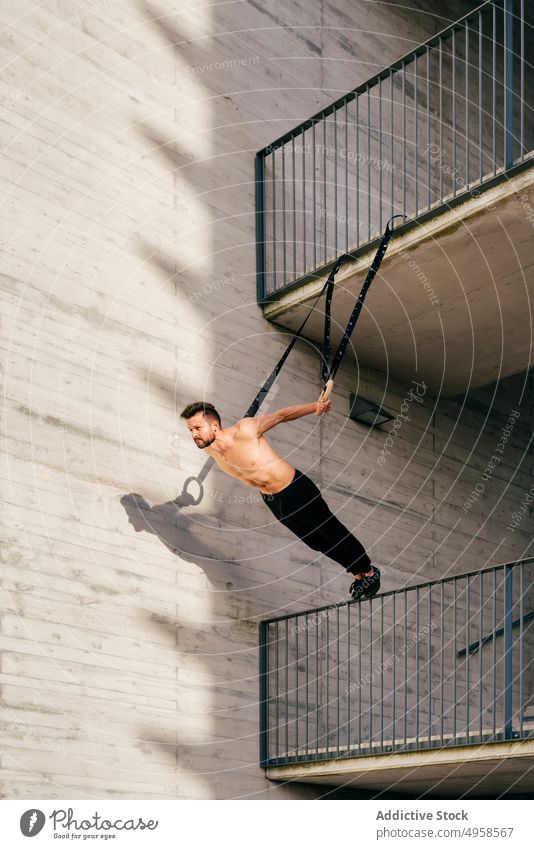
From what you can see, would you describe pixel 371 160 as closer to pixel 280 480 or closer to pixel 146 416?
pixel 146 416

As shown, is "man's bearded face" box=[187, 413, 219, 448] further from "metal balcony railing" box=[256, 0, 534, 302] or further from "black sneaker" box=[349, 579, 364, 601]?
"metal balcony railing" box=[256, 0, 534, 302]

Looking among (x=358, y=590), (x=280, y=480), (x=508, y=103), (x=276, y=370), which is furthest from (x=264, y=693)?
(x=508, y=103)

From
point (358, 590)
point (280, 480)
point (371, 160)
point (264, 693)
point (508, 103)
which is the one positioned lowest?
point (264, 693)

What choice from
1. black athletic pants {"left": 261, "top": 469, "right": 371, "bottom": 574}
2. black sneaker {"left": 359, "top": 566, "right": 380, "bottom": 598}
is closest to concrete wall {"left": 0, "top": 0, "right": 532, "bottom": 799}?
black athletic pants {"left": 261, "top": 469, "right": 371, "bottom": 574}

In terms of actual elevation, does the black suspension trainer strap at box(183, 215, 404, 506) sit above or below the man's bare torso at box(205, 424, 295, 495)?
above

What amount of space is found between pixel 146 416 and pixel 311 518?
1.58 meters

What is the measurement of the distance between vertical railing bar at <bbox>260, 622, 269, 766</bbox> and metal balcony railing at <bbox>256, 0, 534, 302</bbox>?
3008mm

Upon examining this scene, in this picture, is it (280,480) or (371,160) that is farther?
(371,160)

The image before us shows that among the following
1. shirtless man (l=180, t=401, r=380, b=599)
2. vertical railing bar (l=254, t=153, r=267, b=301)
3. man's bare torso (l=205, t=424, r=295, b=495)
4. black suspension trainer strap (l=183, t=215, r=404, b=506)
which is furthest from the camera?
vertical railing bar (l=254, t=153, r=267, b=301)

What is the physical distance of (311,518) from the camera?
34.3 ft

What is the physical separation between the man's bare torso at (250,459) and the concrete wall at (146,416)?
0.80 m

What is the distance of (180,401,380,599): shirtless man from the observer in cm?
1007

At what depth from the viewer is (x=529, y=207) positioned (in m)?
10.3

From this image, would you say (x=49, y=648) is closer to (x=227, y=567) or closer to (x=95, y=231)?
(x=227, y=567)
